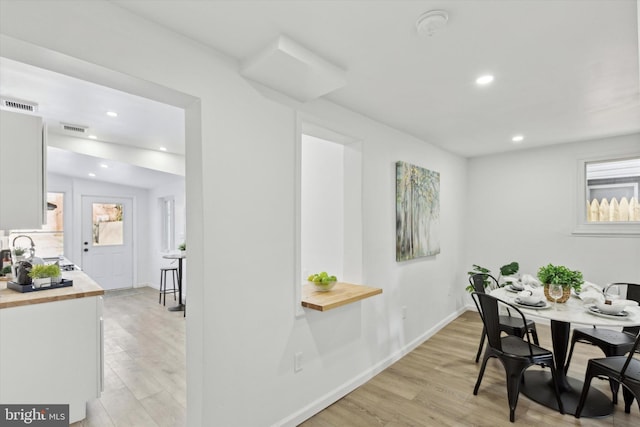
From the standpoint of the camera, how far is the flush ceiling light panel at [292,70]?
5.79 feet

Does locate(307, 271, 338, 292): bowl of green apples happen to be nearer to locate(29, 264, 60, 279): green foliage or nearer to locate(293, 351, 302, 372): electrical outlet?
locate(293, 351, 302, 372): electrical outlet

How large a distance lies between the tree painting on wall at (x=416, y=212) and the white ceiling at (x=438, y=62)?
1.75 ft

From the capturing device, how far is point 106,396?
104 inches

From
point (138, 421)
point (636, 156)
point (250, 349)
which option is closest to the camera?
point (250, 349)

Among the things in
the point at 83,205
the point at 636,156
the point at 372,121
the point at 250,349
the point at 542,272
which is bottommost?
the point at 250,349

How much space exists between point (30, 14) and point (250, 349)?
A: 196 centimetres

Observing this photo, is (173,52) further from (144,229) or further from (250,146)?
(144,229)

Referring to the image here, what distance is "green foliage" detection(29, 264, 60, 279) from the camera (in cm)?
234

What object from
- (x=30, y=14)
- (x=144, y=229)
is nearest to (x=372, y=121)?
(x=30, y=14)

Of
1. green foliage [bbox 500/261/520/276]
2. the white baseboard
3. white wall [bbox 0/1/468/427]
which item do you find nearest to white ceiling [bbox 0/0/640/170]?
white wall [bbox 0/1/468/427]

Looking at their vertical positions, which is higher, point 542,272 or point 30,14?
point 30,14

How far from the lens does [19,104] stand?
9.59 ft

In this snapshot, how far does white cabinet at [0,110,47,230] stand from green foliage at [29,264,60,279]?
0.48 metres

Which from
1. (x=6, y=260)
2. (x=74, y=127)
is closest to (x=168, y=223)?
(x=74, y=127)
